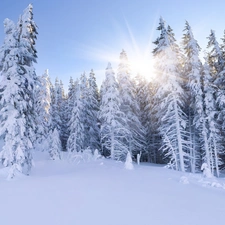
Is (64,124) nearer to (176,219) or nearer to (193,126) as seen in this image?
(193,126)

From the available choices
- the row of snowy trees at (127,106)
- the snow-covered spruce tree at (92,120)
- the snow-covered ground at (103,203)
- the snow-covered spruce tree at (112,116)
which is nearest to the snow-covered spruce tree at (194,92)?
the row of snowy trees at (127,106)

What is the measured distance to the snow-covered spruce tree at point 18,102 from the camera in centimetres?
1371

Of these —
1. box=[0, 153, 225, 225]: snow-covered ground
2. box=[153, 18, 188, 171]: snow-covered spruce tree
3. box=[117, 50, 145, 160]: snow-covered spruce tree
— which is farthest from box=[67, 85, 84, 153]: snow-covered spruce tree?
box=[0, 153, 225, 225]: snow-covered ground

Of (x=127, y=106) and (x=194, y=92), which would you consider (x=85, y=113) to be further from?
(x=194, y=92)

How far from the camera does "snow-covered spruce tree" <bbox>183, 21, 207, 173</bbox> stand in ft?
76.9

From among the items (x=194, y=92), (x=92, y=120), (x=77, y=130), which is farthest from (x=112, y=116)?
(x=92, y=120)

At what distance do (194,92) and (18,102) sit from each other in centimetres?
1817

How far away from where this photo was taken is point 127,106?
1149 inches

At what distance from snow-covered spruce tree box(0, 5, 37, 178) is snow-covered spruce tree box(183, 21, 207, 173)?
16.6 m

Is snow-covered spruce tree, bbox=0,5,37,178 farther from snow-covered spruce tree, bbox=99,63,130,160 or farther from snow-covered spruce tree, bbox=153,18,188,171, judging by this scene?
snow-covered spruce tree, bbox=153,18,188,171

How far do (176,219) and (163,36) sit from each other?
72.7 ft

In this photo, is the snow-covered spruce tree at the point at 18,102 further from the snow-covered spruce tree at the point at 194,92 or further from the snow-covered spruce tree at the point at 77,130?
the snow-covered spruce tree at the point at 77,130

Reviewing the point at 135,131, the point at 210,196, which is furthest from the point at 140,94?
the point at 210,196

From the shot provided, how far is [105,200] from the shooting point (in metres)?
8.18
